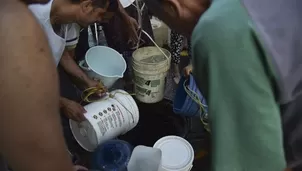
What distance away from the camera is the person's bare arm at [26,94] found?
2.36 ft

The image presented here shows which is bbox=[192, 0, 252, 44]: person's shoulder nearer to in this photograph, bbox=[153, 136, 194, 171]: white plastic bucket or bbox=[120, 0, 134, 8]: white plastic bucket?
bbox=[153, 136, 194, 171]: white plastic bucket

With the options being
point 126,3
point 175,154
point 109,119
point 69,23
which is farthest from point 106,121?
point 126,3

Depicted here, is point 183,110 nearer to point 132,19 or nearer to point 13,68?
point 132,19

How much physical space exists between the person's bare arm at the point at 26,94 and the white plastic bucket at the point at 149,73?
127 cm

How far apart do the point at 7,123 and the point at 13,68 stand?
11 cm

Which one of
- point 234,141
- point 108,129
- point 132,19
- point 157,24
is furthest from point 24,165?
point 157,24

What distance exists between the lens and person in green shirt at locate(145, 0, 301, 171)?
695 mm

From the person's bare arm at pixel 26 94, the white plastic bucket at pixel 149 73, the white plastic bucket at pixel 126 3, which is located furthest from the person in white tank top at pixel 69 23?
the person's bare arm at pixel 26 94

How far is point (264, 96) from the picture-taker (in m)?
0.71

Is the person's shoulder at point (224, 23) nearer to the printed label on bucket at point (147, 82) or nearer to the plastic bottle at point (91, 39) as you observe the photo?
the printed label on bucket at point (147, 82)

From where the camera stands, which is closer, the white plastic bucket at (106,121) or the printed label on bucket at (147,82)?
the white plastic bucket at (106,121)

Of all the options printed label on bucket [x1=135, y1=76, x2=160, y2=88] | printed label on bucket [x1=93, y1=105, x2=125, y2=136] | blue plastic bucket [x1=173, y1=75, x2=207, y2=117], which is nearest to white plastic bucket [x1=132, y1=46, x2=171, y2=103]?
printed label on bucket [x1=135, y1=76, x2=160, y2=88]

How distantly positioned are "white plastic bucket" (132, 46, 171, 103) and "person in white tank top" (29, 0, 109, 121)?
0.91 ft

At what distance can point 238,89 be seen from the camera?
710mm
